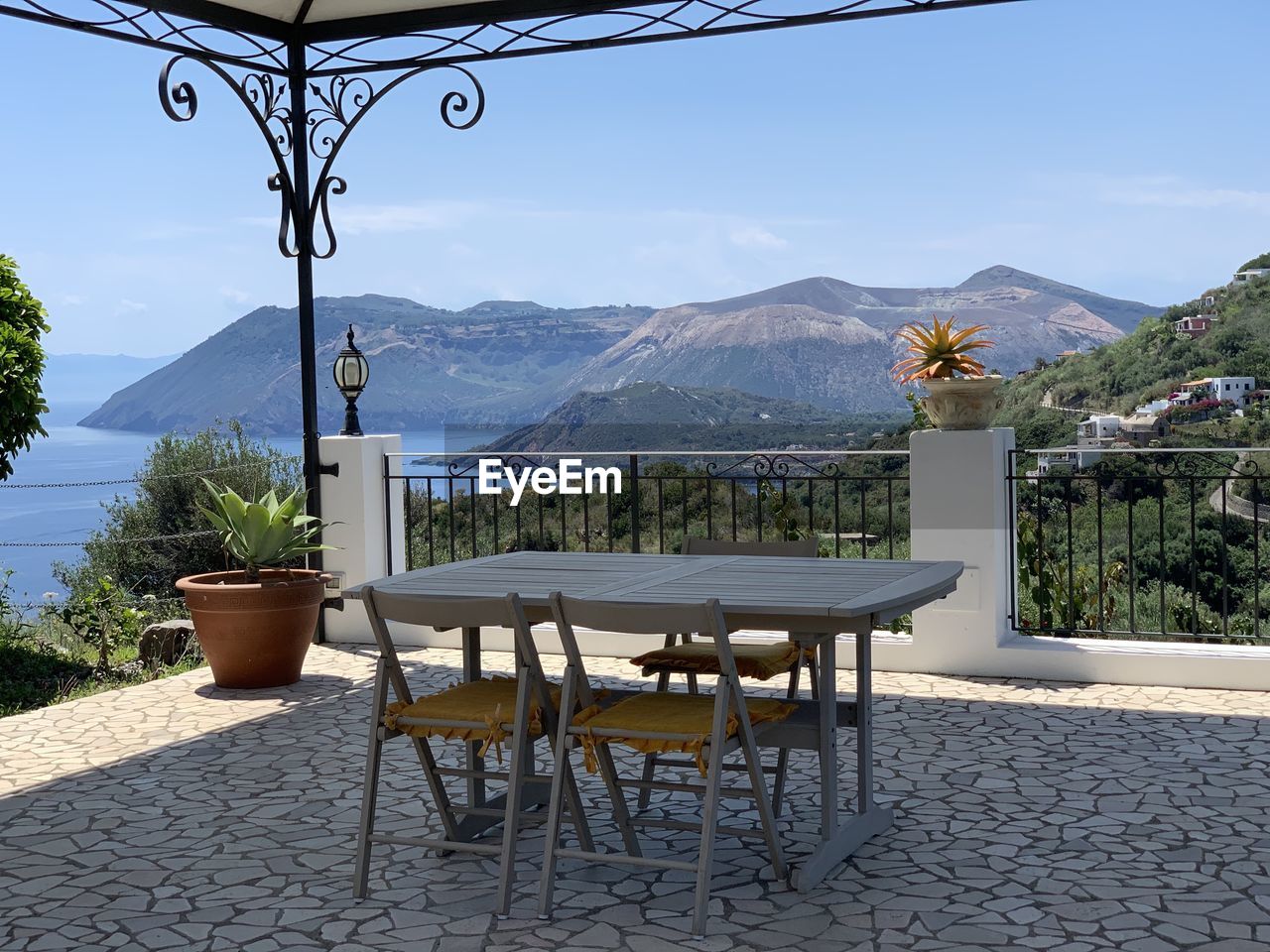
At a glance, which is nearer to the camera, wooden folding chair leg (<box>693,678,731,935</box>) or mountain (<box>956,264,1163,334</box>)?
wooden folding chair leg (<box>693,678,731,935</box>)

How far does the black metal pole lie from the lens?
6949 millimetres

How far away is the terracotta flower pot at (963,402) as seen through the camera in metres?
6.00

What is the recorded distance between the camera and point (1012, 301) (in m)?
28.2

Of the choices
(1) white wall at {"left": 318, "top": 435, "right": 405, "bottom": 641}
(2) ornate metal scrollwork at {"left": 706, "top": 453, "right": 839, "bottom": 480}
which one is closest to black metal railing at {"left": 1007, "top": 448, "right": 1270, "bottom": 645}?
(2) ornate metal scrollwork at {"left": 706, "top": 453, "right": 839, "bottom": 480}

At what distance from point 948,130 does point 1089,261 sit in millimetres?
4943

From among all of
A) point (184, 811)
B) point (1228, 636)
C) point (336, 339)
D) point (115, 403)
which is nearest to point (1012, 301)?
point (336, 339)

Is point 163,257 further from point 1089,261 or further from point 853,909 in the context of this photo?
point 853,909

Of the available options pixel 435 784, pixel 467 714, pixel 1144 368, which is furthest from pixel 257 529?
pixel 1144 368

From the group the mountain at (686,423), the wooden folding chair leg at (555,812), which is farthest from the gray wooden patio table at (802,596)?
the mountain at (686,423)

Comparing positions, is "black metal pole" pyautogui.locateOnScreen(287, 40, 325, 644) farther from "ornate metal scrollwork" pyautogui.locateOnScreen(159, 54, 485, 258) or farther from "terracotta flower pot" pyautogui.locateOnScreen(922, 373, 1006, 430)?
"terracotta flower pot" pyautogui.locateOnScreen(922, 373, 1006, 430)

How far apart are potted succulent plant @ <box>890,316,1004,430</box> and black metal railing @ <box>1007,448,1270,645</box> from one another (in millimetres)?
276

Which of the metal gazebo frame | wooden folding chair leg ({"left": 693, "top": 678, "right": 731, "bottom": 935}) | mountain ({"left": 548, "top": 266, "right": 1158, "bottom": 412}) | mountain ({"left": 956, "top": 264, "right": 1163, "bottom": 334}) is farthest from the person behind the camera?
mountain ({"left": 548, "top": 266, "right": 1158, "bottom": 412})

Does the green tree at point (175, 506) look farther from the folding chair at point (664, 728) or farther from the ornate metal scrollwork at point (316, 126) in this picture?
the folding chair at point (664, 728)

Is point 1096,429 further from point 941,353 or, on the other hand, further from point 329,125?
point 329,125
